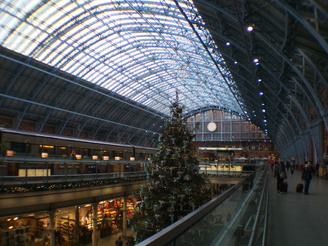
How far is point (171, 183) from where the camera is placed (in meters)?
14.0

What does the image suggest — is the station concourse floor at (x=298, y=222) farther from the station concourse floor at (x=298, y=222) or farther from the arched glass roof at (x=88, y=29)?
A: the arched glass roof at (x=88, y=29)

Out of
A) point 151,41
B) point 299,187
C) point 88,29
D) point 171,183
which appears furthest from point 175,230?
point 151,41

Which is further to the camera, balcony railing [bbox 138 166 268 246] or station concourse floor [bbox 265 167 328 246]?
station concourse floor [bbox 265 167 328 246]

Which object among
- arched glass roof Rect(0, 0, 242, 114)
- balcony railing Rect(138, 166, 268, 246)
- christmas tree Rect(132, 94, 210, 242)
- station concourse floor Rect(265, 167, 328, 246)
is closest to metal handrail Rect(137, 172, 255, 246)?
balcony railing Rect(138, 166, 268, 246)

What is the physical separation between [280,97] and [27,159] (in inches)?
921

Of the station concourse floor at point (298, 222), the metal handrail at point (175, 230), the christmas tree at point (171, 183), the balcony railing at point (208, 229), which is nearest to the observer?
the metal handrail at point (175, 230)

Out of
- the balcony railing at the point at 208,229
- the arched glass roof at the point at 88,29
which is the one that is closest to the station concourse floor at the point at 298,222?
the balcony railing at the point at 208,229

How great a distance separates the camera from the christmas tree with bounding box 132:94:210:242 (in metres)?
13.3

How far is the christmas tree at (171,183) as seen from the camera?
13320mm

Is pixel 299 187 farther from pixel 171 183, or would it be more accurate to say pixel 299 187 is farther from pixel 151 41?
pixel 151 41

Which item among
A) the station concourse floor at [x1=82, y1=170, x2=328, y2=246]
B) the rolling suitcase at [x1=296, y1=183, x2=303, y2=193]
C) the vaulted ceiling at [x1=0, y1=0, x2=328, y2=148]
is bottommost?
the station concourse floor at [x1=82, y1=170, x2=328, y2=246]

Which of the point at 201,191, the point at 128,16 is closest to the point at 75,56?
the point at 128,16

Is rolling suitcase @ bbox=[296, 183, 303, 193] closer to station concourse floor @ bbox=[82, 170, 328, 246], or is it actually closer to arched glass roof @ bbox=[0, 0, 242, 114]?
station concourse floor @ bbox=[82, 170, 328, 246]

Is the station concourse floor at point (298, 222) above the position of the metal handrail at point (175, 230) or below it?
below
